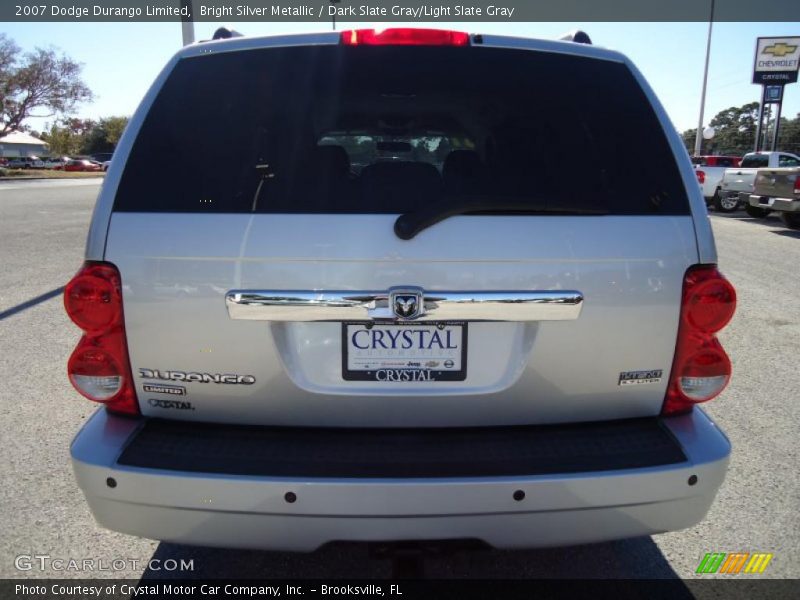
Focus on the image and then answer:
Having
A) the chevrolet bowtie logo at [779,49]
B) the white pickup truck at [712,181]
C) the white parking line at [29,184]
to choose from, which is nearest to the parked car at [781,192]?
the white pickup truck at [712,181]

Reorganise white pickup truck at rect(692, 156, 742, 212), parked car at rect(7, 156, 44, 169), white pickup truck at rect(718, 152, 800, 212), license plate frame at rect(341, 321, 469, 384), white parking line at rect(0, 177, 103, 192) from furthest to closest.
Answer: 1. parked car at rect(7, 156, 44, 169)
2. white parking line at rect(0, 177, 103, 192)
3. white pickup truck at rect(692, 156, 742, 212)
4. white pickup truck at rect(718, 152, 800, 212)
5. license plate frame at rect(341, 321, 469, 384)

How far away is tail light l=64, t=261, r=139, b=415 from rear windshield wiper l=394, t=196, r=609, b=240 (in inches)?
36.1

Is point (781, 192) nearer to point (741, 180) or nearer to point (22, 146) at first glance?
point (741, 180)

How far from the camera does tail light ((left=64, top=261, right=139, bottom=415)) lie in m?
1.87

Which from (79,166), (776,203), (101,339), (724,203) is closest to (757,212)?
(724,203)

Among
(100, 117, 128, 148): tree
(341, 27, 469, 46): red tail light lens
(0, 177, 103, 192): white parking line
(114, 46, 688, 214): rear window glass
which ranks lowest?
(0, 177, 103, 192): white parking line

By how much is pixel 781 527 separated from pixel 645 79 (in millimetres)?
2154

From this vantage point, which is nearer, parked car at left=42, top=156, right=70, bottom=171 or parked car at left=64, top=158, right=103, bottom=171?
parked car at left=64, top=158, right=103, bottom=171

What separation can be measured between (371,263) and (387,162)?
0.48 meters

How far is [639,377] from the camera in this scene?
1950 mm

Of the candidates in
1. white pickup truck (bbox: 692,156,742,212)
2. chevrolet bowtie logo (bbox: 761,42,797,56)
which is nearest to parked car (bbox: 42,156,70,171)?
chevrolet bowtie logo (bbox: 761,42,797,56)

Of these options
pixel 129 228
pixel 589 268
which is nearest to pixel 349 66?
pixel 129 228

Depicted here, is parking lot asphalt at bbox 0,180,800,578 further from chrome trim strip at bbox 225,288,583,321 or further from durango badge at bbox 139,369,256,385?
chrome trim strip at bbox 225,288,583,321

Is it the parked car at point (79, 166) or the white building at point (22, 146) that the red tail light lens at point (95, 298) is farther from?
the white building at point (22, 146)
